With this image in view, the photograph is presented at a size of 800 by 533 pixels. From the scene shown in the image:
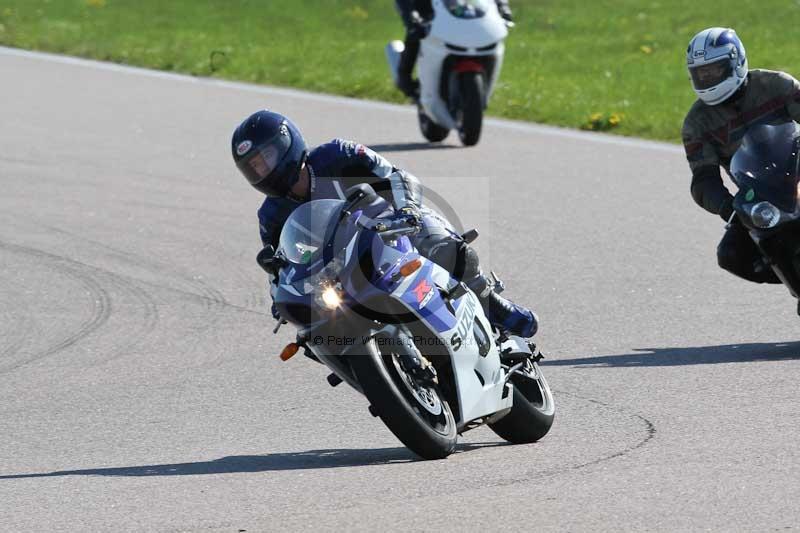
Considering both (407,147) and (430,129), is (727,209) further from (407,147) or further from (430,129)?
(430,129)

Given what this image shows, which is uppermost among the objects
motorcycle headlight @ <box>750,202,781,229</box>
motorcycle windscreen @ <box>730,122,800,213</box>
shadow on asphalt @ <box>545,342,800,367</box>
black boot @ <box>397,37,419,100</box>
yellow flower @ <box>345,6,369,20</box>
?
motorcycle windscreen @ <box>730,122,800,213</box>

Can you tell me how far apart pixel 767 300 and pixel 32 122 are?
9.16 meters

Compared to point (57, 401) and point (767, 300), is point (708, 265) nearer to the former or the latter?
point (767, 300)

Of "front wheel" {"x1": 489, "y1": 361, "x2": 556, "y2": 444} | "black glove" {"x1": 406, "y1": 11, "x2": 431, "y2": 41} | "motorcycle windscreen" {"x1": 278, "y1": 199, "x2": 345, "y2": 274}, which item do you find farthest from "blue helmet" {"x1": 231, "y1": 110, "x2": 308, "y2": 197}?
"black glove" {"x1": 406, "y1": 11, "x2": 431, "y2": 41}

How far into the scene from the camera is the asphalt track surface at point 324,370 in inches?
235

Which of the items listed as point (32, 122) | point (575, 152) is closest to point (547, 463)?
point (575, 152)

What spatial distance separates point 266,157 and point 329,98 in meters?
11.5

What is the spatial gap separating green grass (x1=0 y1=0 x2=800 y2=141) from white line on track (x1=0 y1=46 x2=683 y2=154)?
260 millimetres

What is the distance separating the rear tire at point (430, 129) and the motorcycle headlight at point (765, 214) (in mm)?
7496

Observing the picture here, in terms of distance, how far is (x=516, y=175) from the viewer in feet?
46.8

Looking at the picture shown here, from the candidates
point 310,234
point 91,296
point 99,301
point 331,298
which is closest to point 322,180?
point 310,234

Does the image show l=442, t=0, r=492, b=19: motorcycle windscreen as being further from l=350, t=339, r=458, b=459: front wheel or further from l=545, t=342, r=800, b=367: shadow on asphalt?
l=350, t=339, r=458, b=459: front wheel

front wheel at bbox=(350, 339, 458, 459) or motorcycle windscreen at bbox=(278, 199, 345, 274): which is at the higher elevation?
motorcycle windscreen at bbox=(278, 199, 345, 274)

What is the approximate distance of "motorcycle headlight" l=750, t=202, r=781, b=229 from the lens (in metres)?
8.49
